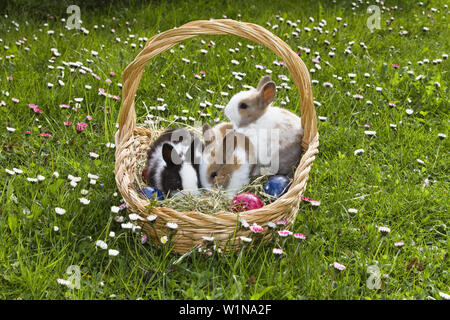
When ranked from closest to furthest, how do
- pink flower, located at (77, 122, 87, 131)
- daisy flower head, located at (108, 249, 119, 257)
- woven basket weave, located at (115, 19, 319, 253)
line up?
daisy flower head, located at (108, 249, 119, 257) → woven basket weave, located at (115, 19, 319, 253) → pink flower, located at (77, 122, 87, 131)

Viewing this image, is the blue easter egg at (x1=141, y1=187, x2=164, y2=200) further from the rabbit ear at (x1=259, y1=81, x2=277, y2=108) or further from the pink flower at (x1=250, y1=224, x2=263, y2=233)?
the rabbit ear at (x1=259, y1=81, x2=277, y2=108)

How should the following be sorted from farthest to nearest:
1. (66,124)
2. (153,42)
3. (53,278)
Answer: (66,124) → (153,42) → (53,278)

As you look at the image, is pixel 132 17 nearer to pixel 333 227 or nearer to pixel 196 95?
pixel 196 95

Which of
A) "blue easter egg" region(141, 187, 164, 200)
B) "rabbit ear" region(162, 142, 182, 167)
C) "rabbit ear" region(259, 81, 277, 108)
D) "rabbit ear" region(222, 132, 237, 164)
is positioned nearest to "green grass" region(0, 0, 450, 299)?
"blue easter egg" region(141, 187, 164, 200)

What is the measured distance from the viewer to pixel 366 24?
7141 mm

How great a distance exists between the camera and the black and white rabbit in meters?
3.56

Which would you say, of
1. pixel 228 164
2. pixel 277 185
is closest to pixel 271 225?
pixel 277 185

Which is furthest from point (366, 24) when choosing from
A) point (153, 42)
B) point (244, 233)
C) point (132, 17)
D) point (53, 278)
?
point (53, 278)

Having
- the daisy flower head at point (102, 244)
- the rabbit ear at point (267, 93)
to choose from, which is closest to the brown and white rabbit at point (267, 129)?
the rabbit ear at point (267, 93)

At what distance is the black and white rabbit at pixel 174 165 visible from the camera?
3.56 metres

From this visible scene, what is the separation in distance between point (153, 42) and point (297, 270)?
1.71m

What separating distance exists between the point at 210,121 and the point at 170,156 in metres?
1.26

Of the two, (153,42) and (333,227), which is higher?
(153,42)

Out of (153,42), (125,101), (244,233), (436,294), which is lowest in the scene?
(436,294)
